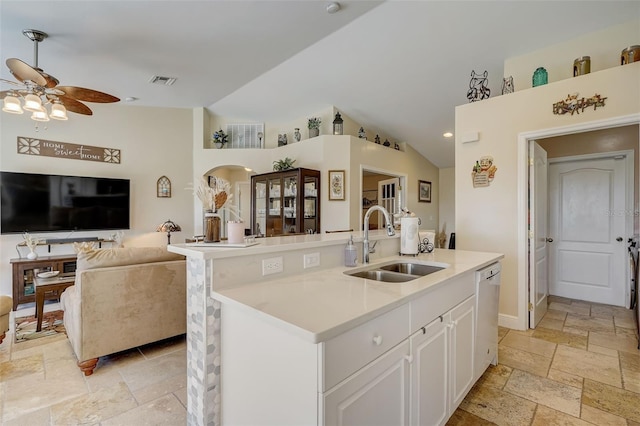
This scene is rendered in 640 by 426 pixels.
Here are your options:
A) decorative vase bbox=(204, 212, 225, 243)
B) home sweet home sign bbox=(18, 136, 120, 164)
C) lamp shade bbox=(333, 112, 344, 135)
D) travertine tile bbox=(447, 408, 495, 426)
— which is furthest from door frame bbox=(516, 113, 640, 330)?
home sweet home sign bbox=(18, 136, 120, 164)

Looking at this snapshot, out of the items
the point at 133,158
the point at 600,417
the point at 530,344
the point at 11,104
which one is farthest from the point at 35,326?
the point at 530,344

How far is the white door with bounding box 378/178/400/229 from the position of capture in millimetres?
6363

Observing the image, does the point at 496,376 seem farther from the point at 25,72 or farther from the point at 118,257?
the point at 25,72

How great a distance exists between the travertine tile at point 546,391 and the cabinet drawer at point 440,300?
0.84m

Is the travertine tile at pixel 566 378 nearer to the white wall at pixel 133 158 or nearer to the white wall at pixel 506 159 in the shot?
the white wall at pixel 506 159

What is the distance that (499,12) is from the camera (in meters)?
2.95

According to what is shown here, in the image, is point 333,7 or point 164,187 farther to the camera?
point 164,187

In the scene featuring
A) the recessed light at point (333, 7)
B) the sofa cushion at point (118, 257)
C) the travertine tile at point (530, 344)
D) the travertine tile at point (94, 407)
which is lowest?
the travertine tile at point (530, 344)

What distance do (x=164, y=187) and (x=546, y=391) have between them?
590 cm

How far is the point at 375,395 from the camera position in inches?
43.8

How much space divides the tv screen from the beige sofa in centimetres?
243

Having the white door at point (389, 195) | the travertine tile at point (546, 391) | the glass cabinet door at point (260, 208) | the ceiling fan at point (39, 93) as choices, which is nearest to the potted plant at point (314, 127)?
the glass cabinet door at point (260, 208)

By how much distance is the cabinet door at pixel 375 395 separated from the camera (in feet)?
3.16

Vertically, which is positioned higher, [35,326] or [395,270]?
[395,270]
